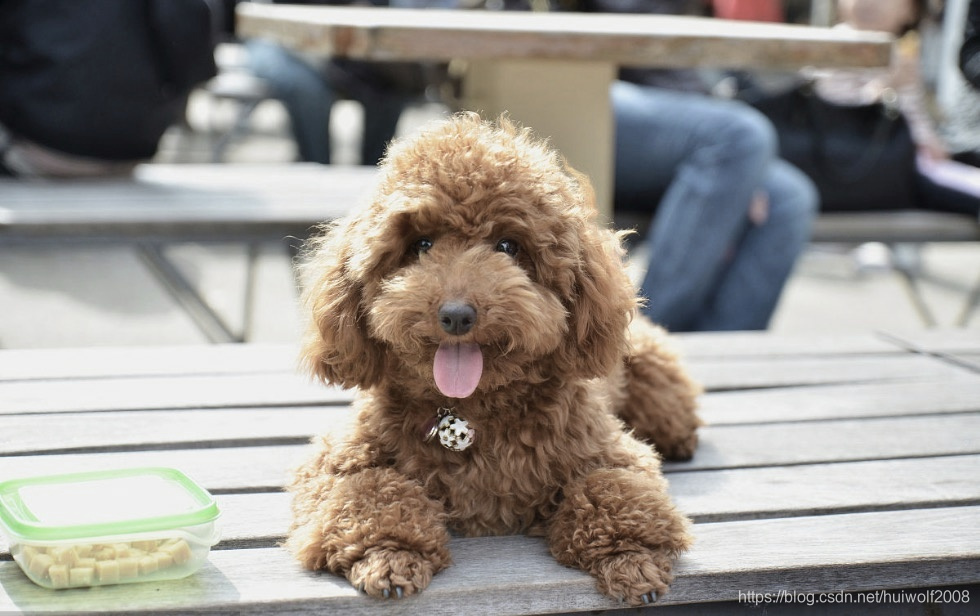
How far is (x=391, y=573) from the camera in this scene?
1676 mm

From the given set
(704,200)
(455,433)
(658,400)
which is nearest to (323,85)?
(704,200)

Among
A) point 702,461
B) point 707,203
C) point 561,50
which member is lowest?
point 702,461

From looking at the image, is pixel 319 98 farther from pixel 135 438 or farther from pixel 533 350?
pixel 533 350

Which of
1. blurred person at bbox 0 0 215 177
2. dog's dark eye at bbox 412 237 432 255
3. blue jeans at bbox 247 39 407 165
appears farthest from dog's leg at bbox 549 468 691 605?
blue jeans at bbox 247 39 407 165

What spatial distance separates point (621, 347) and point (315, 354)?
554 millimetres

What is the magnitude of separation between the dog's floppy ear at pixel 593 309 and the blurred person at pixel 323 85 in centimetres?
405

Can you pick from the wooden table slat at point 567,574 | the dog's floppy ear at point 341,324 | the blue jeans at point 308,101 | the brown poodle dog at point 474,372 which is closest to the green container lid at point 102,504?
the wooden table slat at point 567,574

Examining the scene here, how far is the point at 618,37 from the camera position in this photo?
3.22 m

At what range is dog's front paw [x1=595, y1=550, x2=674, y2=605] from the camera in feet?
5.66

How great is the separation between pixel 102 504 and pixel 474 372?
65 centimetres

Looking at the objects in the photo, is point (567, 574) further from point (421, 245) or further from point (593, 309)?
point (421, 245)

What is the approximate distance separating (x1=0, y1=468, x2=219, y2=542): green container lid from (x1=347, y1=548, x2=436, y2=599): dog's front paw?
0.25m

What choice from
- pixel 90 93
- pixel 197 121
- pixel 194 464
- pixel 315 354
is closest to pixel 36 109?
pixel 90 93

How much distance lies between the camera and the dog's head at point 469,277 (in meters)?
1.72
